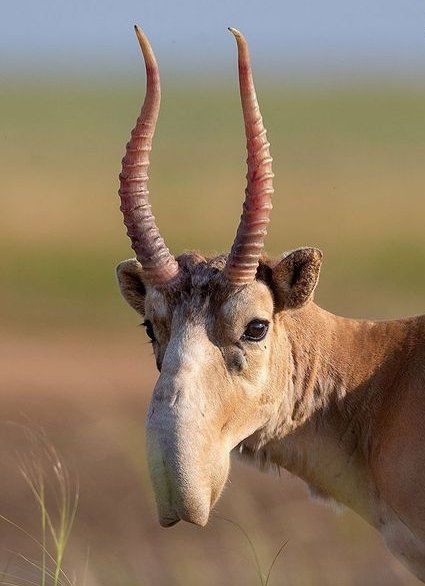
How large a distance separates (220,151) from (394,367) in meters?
40.4

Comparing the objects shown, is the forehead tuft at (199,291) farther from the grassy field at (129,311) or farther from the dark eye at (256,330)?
the grassy field at (129,311)

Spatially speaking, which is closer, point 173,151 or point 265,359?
point 265,359

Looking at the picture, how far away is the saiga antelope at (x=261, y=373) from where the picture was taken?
8953 millimetres

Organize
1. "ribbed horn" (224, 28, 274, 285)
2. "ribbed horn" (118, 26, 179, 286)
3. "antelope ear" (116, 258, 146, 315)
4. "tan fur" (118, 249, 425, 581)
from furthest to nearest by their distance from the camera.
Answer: "antelope ear" (116, 258, 146, 315) → "ribbed horn" (118, 26, 179, 286) → "ribbed horn" (224, 28, 274, 285) → "tan fur" (118, 249, 425, 581)

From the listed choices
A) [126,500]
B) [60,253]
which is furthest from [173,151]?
[126,500]

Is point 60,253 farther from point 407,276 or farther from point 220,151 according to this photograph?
point 220,151

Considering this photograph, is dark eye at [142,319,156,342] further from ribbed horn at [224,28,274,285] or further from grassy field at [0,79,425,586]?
grassy field at [0,79,425,586]

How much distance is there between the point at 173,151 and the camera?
5056 centimetres

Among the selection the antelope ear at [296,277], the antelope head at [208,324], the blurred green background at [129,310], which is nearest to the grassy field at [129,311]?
the blurred green background at [129,310]

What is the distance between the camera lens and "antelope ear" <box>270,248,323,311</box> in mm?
9523

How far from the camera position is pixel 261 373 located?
9516mm

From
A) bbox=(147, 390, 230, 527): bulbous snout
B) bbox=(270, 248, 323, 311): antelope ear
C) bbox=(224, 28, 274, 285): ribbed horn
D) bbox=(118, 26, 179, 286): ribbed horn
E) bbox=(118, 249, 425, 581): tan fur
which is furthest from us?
bbox=(270, 248, 323, 311): antelope ear

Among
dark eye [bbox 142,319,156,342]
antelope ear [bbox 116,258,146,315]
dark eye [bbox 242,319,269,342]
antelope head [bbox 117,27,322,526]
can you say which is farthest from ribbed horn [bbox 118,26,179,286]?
dark eye [bbox 242,319,269,342]

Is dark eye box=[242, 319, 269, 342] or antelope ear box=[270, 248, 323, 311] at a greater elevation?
antelope ear box=[270, 248, 323, 311]
